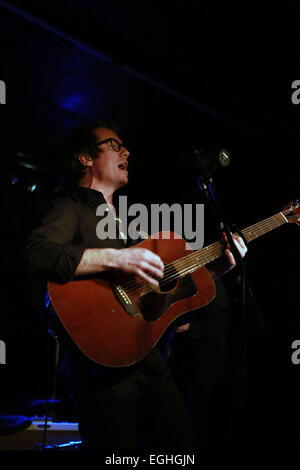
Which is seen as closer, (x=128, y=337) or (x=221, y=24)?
(x=128, y=337)

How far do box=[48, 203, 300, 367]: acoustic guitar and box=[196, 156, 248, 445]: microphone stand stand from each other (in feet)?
1.44

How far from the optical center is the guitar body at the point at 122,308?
173cm

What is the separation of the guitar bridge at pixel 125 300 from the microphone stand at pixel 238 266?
638mm

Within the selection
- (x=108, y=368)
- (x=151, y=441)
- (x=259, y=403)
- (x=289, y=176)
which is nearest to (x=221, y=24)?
(x=289, y=176)

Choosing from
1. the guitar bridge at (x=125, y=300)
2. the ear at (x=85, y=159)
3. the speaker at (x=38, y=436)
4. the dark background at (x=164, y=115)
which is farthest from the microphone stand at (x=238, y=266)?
the speaker at (x=38, y=436)

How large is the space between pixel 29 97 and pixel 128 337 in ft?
13.6

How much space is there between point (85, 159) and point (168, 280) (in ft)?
4.14

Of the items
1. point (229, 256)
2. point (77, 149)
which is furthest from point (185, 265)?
point (77, 149)

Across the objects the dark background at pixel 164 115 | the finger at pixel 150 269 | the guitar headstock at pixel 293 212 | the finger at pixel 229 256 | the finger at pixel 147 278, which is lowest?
the finger at pixel 147 278

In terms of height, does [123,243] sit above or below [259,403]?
above

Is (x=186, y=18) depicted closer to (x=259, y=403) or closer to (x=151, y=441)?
(x=151, y=441)

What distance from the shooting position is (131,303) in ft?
6.49

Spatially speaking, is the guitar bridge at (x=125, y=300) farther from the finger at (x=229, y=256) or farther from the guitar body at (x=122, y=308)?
the finger at (x=229, y=256)

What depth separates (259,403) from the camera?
423cm
